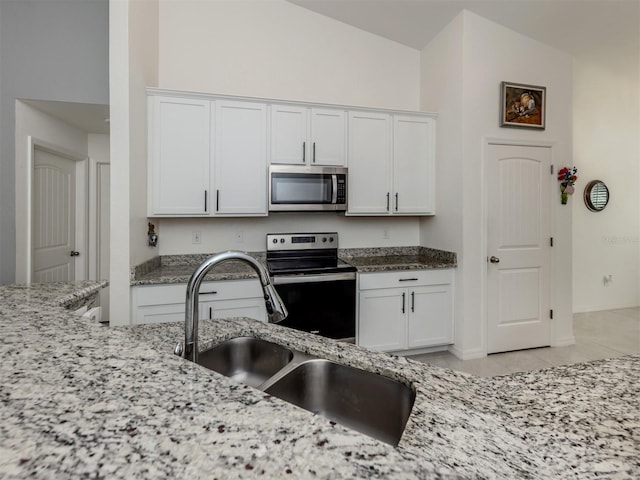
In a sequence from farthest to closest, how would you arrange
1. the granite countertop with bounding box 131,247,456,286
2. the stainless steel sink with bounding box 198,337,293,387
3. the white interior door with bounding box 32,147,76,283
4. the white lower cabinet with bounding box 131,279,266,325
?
1. the white interior door with bounding box 32,147,76,283
2. the granite countertop with bounding box 131,247,456,286
3. the white lower cabinet with bounding box 131,279,266,325
4. the stainless steel sink with bounding box 198,337,293,387

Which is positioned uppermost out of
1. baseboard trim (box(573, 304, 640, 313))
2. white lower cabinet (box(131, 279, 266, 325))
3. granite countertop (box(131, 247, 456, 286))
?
granite countertop (box(131, 247, 456, 286))

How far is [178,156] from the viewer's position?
2797mm

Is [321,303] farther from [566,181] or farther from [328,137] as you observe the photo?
[566,181]

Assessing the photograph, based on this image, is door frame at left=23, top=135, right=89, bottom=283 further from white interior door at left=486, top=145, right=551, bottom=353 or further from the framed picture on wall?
the framed picture on wall

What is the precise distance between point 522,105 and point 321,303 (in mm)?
2710

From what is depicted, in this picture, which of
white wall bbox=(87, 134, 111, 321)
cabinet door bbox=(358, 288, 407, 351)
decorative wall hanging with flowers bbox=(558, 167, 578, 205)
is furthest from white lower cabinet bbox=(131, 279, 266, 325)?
decorative wall hanging with flowers bbox=(558, 167, 578, 205)

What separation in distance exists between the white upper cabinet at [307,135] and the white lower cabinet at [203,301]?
119 cm

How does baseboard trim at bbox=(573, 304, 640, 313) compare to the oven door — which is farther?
baseboard trim at bbox=(573, 304, 640, 313)

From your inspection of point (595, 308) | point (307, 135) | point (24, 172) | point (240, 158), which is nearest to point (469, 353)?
point (307, 135)

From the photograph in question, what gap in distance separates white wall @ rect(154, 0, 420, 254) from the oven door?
786 mm

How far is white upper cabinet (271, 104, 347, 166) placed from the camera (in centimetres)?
304

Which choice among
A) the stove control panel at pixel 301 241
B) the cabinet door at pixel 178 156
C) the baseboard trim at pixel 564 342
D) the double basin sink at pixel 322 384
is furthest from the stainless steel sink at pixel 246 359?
the baseboard trim at pixel 564 342

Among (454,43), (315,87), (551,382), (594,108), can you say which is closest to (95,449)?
(551,382)

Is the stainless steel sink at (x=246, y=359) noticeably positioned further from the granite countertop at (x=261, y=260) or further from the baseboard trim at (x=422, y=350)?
the baseboard trim at (x=422, y=350)
